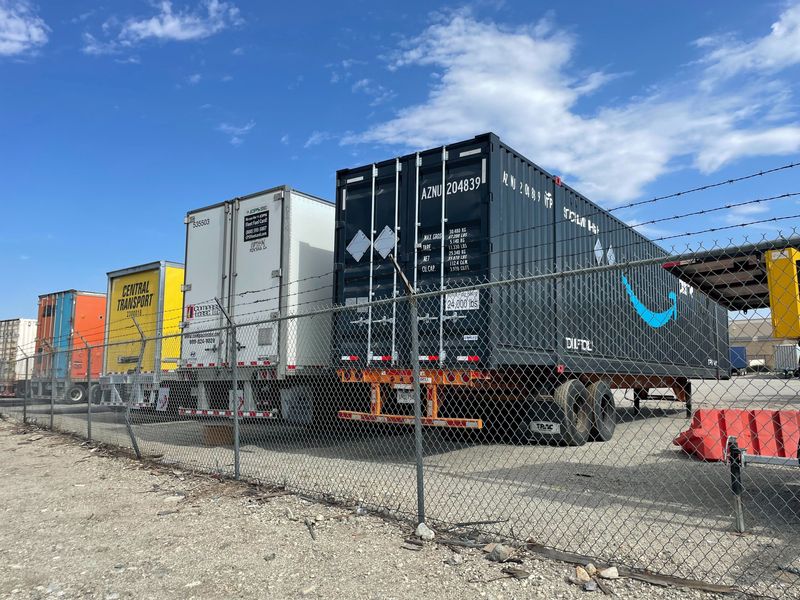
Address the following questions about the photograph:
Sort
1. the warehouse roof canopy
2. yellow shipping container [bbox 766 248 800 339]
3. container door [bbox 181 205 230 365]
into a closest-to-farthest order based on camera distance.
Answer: yellow shipping container [bbox 766 248 800 339] < the warehouse roof canopy < container door [bbox 181 205 230 365]

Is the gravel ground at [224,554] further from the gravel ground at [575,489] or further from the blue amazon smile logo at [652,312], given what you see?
the blue amazon smile logo at [652,312]

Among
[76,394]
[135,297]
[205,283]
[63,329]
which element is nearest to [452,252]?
[205,283]

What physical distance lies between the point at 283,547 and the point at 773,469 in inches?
251

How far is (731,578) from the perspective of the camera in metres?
3.69

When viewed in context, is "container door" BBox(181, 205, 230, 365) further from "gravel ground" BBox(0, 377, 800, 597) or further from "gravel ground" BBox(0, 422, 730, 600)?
"gravel ground" BBox(0, 422, 730, 600)

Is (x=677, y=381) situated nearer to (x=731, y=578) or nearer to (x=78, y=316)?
(x=731, y=578)

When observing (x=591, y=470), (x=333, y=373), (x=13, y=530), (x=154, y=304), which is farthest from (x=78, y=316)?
(x=591, y=470)

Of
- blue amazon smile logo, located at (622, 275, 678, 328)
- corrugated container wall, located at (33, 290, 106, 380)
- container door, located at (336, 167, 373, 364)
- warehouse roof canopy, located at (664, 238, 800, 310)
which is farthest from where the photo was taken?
corrugated container wall, located at (33, 290, 106, 380)

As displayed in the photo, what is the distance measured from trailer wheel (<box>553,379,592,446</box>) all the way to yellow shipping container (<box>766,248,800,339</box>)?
433 cm

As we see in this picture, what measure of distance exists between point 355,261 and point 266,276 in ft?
5.57

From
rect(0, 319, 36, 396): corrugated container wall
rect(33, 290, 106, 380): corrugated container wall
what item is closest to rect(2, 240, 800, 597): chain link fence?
rect(33, 290, 106, 380): corrugated container wall

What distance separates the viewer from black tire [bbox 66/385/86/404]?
64.0 ft

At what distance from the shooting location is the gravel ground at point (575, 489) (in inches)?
166

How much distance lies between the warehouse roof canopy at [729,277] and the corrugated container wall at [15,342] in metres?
24.8
